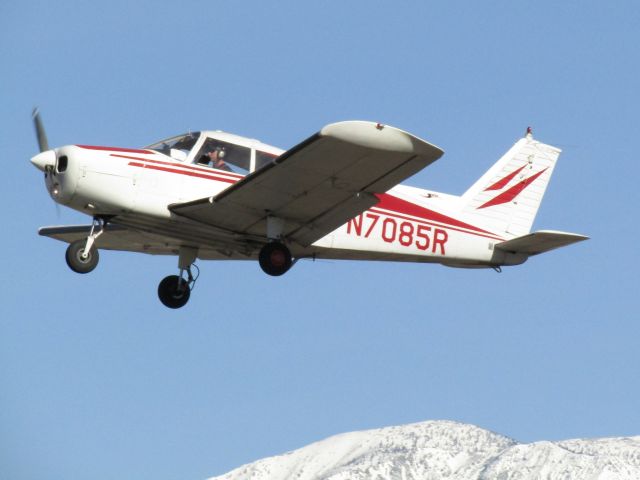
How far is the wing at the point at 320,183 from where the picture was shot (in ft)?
60.2

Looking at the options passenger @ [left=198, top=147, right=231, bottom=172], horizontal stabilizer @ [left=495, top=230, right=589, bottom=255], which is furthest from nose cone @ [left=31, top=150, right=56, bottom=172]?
horizontal stabilizer @ [left=495, top=230, right=589, bottom=255]

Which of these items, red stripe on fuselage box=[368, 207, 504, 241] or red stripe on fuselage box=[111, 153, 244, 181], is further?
red stripe on fuselage box=[368, 207, 504, 241]

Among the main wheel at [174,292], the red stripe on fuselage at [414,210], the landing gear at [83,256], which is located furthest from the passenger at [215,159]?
the red stripe on fuselage at [414,210]

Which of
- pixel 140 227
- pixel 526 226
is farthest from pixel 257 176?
pixel 526 226

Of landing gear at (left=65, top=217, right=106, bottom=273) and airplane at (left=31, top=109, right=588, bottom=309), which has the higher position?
airplane at (left=31, top=109, right=588, bottom=309)

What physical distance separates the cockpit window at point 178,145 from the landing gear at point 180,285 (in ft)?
7.79

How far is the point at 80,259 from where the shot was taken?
20062mm

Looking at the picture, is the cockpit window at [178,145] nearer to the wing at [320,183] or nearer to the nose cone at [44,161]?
the wing at [320,183]

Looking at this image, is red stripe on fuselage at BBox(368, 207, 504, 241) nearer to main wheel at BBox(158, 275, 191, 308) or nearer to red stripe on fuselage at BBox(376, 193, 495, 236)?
red stripe on fuselage at BBox(376, 193, 495, 236)

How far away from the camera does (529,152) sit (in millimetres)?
25031

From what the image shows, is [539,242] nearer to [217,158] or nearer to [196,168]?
[217,158]

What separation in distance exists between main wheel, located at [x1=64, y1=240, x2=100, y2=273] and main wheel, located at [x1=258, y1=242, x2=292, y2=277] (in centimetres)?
268

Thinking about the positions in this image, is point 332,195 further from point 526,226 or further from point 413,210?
point 526,226

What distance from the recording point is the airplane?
758 inches
